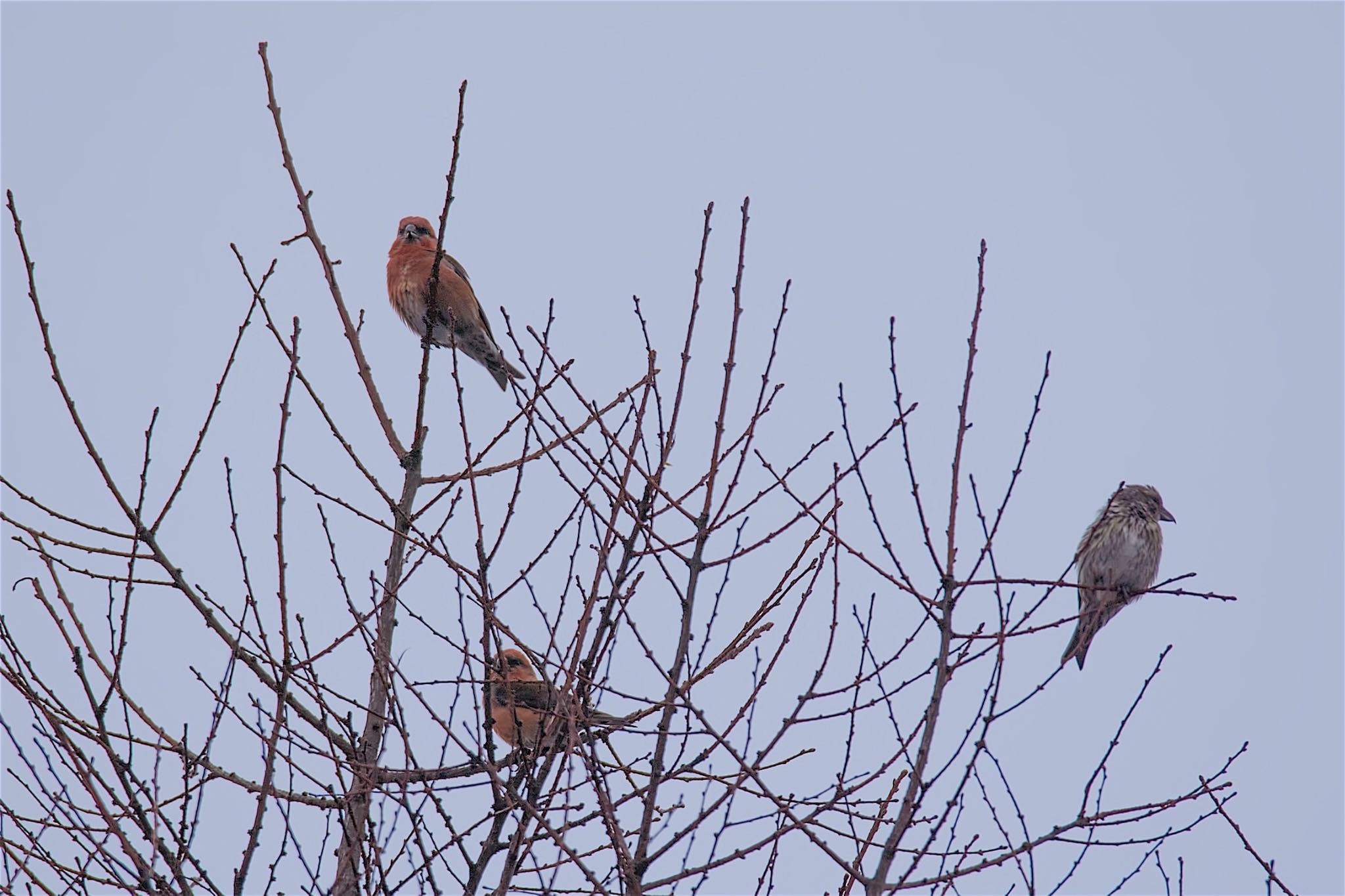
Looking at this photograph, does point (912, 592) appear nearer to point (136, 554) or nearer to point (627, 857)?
point (627, 857)

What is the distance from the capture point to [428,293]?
Result: 7.86 meters

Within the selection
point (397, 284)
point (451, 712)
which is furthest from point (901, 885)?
point (397, 284)

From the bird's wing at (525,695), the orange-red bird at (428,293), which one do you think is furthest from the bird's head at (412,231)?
the bird's wing at (525,695)

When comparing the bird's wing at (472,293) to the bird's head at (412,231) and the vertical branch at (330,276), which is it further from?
the vertical branch at (330,276)

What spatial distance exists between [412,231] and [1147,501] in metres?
5.02

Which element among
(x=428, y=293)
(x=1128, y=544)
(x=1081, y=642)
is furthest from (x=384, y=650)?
(x=1128, y=544)

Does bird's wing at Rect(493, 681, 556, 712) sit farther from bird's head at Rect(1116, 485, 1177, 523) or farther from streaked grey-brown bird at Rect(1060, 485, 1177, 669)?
bird's head at Rect(1116, 485, 1177, 523)

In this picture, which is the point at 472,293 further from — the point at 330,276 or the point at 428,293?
the point at 330,276

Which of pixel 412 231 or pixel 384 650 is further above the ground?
pixel 412 231

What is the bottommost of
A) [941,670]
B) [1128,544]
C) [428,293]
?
[941,670]

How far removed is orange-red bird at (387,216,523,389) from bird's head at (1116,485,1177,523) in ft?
12.9

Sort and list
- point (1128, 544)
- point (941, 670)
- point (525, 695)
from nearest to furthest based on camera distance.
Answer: point (941, 670)
point (525, 695)
point (1128, 544)

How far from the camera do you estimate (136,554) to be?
3.66 metres

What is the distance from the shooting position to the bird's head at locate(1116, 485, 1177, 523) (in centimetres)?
795
